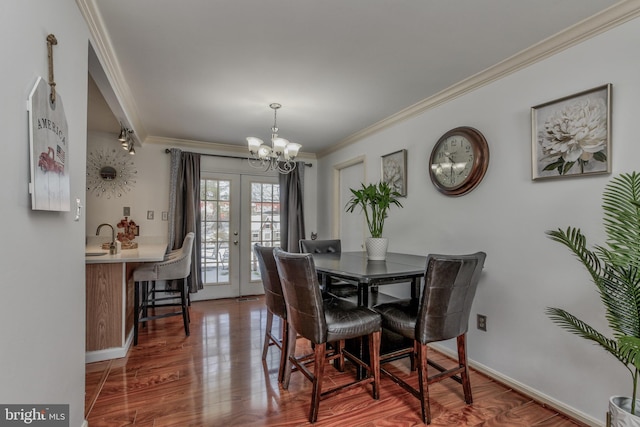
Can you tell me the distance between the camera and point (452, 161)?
8.91ft

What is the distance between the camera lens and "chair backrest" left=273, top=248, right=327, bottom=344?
5.80 ft

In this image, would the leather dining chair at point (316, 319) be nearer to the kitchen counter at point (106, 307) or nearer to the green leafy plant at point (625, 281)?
the green leafy plant at point (625, 281)

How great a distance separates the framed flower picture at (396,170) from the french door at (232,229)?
2.16 meters

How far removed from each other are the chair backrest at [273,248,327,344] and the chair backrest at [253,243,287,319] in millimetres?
324

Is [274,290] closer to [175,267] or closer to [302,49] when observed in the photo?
[175,267]

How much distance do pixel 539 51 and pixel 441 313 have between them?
187 cm

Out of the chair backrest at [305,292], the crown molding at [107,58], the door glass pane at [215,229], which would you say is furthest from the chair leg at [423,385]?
the door glass pane at [215,229]

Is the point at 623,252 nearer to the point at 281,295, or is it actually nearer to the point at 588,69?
the point at 588,69

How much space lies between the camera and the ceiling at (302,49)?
1688 millimetres

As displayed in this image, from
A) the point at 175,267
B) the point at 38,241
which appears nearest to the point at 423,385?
the point at 38,241

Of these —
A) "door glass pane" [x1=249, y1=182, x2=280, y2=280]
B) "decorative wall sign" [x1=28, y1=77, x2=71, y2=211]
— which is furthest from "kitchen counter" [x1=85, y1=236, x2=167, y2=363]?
"door glass pane" [x1=249, y1=182, x2=280, y2=280]

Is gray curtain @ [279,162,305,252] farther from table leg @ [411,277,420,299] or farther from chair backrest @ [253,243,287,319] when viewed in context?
table leg @ [411,277,420,299]

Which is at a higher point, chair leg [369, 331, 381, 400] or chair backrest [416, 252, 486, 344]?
chair backrest [416, 252, 486, 344]

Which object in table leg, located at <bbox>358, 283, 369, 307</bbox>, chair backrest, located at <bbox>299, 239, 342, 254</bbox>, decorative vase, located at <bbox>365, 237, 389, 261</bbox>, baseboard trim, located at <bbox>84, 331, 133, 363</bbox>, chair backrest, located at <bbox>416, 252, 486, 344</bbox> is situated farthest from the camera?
chair backrest, located at <bbox>299, 239, 342, 254</bbox>
